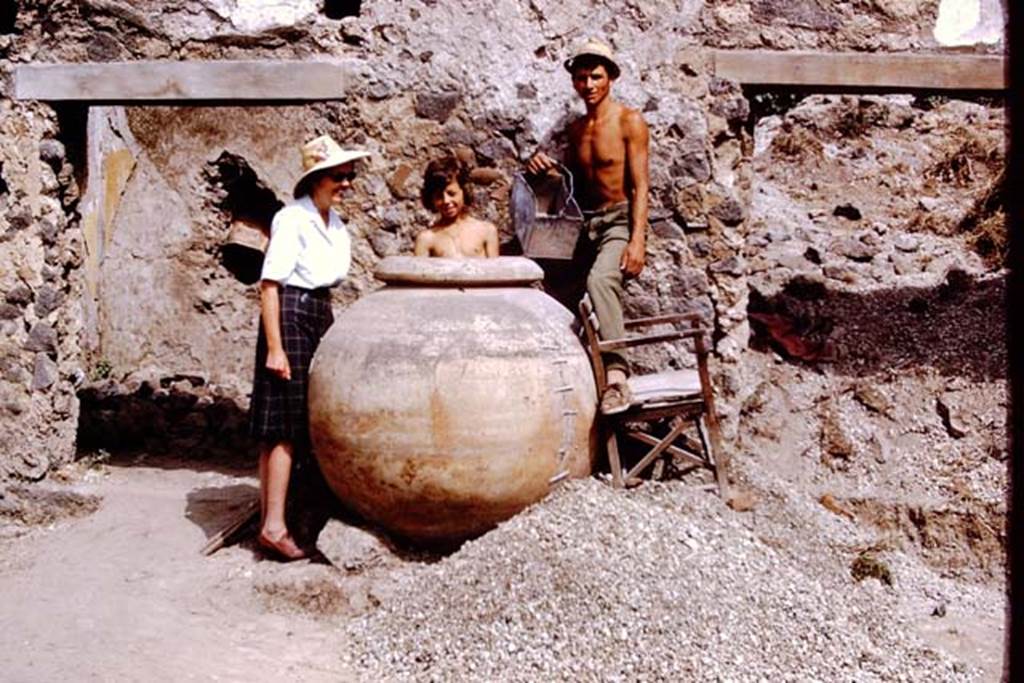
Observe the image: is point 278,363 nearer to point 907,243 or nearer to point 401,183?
point 401,183

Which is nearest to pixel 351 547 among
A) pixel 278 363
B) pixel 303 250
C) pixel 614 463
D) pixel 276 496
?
pixel 276 496

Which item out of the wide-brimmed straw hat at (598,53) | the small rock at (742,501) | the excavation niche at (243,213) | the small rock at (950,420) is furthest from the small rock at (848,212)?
the excavation niche at (243,213)

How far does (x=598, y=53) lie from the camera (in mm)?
4918

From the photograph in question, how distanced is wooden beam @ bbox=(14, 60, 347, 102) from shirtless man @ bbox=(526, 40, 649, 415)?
4.18 feet

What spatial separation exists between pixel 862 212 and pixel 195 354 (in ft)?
17.7

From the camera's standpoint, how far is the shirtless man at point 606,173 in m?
4.95

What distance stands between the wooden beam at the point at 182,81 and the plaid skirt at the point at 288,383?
1.40 metres

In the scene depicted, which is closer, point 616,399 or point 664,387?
point 616,399

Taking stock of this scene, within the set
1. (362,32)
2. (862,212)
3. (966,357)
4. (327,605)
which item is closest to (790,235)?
(862,212)

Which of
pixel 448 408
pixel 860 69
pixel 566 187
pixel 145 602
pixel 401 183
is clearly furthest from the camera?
pixel 401 183

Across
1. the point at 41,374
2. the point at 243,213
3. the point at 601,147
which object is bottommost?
the point at 41,374

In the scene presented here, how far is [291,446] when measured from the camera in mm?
4664

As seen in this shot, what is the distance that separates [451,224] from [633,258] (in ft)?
2.83

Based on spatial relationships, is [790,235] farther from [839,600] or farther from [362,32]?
[839,600]
